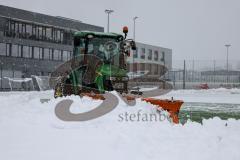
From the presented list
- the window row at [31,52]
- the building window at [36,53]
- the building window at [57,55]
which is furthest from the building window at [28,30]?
the building window at [57,55]

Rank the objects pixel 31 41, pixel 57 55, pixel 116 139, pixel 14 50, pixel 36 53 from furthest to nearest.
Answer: pixel 57 55, pixel 36 53, pixel 31 41, pixel 14 50, pixel 116 139

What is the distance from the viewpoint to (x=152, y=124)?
810 cm

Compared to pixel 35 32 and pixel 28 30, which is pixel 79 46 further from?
pixel 35 32

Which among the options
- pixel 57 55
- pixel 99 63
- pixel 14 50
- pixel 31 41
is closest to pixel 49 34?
pixel 57 55

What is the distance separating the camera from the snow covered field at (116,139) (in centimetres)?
605

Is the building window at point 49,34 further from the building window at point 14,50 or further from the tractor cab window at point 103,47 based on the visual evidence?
the tractor cab window at point 103,47

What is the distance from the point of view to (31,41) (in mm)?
42031

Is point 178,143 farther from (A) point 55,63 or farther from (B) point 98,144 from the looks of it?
(A) point 55,63

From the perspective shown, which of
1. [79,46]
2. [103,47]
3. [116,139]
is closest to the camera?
[116,139]

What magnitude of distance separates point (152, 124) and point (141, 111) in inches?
46.6

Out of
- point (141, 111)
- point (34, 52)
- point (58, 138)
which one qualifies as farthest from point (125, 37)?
point (34, 52)

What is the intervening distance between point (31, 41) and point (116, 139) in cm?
3688

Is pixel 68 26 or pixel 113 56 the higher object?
pixel 68 26

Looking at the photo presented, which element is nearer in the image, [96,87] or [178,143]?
[178,143]
